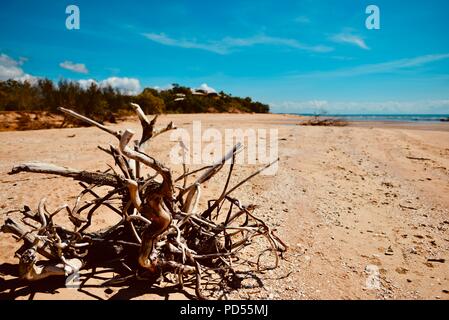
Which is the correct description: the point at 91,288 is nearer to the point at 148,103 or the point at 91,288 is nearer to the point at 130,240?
the point at 130,240

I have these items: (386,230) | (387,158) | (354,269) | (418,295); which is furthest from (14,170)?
(387,158)

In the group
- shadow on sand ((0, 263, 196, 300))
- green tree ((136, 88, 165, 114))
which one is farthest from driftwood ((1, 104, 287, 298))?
green tree ((136, 88, 165, 114))

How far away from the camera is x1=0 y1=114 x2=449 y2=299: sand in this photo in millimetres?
2402

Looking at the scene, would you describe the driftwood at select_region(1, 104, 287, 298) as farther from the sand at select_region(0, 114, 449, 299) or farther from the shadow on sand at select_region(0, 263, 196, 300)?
the sand at select_region(0, 114, 449, 299)

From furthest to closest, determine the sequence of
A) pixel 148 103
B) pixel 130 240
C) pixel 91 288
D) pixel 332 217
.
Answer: pixel 148 103, pixel 332 217, pixel 130 240, pixel 91 288

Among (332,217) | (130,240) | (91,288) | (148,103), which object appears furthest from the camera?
(148,103)

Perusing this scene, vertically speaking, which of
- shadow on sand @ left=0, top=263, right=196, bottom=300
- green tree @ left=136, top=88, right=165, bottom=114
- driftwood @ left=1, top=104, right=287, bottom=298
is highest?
green tree @ left=136, top=88, right=165, bottom=114

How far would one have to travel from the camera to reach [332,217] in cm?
393

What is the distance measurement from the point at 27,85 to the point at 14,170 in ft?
69.9

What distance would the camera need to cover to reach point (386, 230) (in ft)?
11.8

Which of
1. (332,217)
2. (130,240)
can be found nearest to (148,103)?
(332,217)

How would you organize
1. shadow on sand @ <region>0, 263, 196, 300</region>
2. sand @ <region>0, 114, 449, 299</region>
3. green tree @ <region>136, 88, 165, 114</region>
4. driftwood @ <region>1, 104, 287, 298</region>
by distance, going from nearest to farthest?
1. driftwood @ <region>1, 104, 287, 298</region>
2. shadow on sand @ <region>0, 263, 196, 300</region>
3. sand @ <region>0, 114, 449, 299</region>
4. green tree @ <region>136, 88, 165, 114</region>

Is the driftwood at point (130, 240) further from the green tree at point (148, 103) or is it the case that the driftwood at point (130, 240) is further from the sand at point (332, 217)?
the green tree at point (148, 103)

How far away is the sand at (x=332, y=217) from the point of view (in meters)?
2.40
